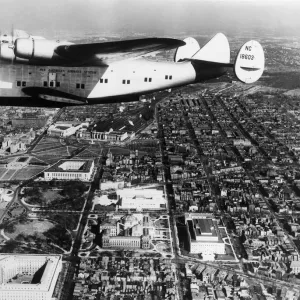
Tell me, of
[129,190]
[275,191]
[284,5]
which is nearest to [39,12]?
[129,190]

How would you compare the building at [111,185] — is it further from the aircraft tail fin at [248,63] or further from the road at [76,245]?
the aircraft tail fin at [248,63]

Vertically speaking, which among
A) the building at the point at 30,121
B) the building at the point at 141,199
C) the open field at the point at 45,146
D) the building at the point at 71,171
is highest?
the building at the point at 30,121

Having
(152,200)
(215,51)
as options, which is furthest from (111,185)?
(215,51)

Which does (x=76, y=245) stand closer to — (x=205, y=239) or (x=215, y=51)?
(x=205, y=239)

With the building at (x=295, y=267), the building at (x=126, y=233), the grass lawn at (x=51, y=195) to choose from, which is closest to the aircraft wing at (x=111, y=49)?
the building at (x=126, y=233)

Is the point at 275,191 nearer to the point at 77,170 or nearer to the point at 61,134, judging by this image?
the point at 77,170

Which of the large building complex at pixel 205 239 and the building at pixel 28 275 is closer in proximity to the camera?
the building at pixel 28 275

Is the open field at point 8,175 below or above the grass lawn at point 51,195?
above
